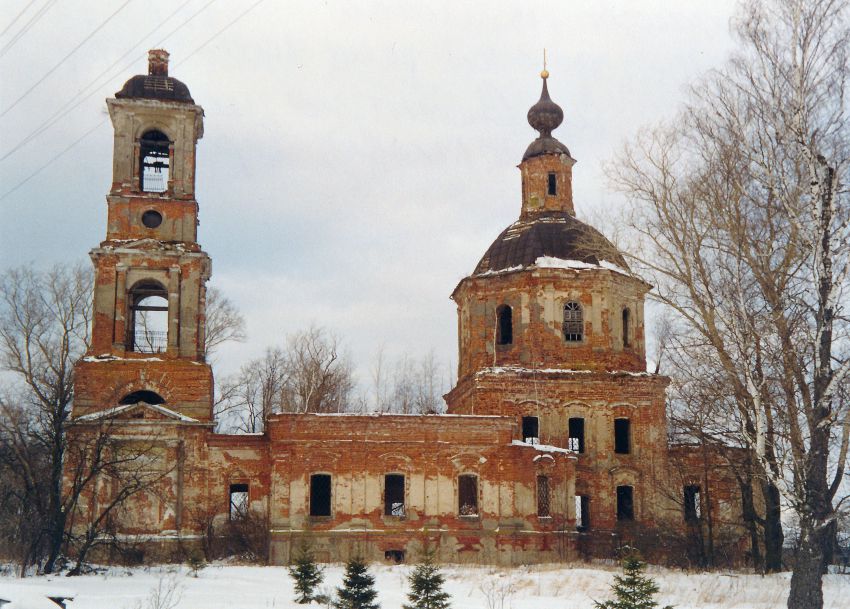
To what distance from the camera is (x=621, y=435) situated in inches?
1278

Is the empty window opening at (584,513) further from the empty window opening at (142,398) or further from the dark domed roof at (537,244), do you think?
the empty window opening at (142,398)

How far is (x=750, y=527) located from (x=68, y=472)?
17.9 m

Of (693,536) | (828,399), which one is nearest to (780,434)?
(828,399)

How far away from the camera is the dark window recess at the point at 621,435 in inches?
1272

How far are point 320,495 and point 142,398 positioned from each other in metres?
5.83

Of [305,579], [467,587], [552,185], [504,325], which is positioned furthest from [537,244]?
[305,579]

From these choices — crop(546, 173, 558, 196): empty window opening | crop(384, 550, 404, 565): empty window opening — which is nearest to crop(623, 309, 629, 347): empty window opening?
crop(546, 173, 558, 196): empty window opening

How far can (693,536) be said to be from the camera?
98.9 feet

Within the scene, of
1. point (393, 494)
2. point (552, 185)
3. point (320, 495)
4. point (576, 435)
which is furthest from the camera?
point (552, 185)

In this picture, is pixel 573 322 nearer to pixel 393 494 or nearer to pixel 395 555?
pixel 393 494

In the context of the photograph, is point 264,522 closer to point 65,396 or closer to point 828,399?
point 65,396

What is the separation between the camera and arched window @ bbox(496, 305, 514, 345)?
33125 millimetres

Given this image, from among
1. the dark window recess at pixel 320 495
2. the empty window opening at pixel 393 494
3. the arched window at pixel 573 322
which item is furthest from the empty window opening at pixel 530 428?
the dark window recess at pixel 320 495

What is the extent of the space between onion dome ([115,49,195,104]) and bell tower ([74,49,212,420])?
30 mm
